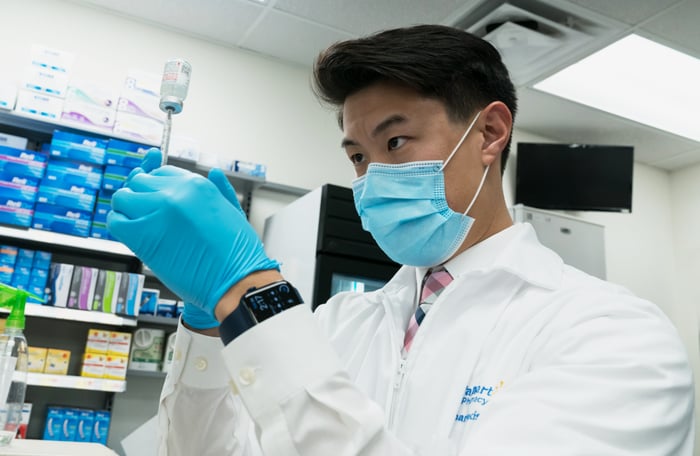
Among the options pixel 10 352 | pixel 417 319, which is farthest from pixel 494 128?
pixel 10 352

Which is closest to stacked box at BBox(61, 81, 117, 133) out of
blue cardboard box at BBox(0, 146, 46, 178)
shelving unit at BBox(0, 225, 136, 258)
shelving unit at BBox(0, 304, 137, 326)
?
blue cardboard box at BBox(0, 146, 46, 178)

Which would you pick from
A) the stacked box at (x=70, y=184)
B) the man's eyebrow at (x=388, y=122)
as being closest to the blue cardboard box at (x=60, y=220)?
the stacked box at (x=70, y=184)

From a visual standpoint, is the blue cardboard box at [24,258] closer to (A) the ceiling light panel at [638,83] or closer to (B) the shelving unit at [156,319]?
(B) the shelving unit at [156,319]

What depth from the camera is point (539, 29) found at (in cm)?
310

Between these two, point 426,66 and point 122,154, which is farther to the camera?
point 122,154

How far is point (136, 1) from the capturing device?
3.18 m

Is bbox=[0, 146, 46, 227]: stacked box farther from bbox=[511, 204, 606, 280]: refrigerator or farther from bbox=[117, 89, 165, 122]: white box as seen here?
bbox=[511, 204, 606, 280]: refrigerator

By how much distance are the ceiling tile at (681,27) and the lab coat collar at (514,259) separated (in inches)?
93.1

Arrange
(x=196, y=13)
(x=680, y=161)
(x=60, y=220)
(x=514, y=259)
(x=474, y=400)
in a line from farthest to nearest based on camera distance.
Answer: (x=680, y=161), (x=196, y=13), (x=60, y=220), (x=514, y=259), (x=474, y=400)

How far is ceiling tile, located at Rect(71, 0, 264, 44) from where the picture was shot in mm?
3162

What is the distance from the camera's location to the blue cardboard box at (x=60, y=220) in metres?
2.56

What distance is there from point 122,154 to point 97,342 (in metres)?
0.84

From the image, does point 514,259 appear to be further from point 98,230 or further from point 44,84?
point 44,84

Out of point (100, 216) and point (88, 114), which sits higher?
point (88, 114)
